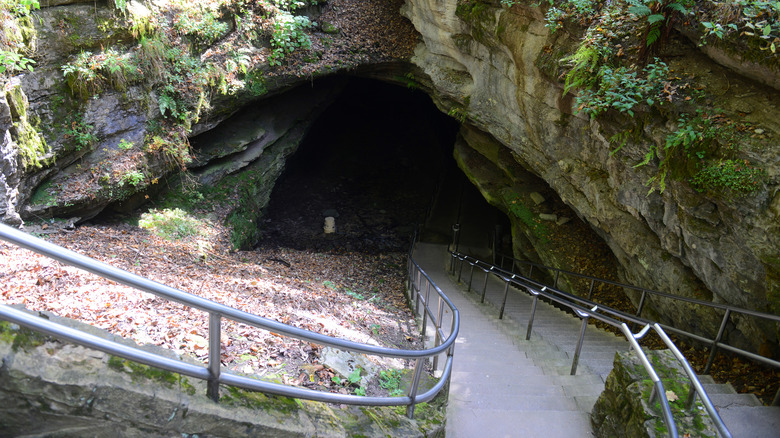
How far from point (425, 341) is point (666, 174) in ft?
13.1

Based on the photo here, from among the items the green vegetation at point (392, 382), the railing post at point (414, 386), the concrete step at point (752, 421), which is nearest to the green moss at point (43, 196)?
the green vegetation at point (392, 382)

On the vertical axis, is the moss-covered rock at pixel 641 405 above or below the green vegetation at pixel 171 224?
above

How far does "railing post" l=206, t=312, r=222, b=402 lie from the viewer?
192cm

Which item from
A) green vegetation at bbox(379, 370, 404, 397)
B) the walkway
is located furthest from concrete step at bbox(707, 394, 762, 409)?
green vegetation at bbox(379, 370, 404, 397)

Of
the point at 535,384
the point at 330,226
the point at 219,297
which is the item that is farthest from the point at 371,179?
the point at 535,384

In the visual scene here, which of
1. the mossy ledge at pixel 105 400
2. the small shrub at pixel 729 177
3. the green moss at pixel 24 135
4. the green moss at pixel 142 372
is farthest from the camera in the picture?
the green moss at pixel 24 135

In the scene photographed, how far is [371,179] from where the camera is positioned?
17062 millimetres

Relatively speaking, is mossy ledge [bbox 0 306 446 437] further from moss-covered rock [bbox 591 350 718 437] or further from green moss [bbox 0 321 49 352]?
moss-covered rock [bbox 591 350 718 437]

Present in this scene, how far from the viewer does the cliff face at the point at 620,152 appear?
4488 millimetres

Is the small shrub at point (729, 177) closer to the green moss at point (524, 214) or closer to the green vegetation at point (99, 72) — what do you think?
the green moss at point (524, 214)

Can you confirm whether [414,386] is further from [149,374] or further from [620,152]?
[620,152]

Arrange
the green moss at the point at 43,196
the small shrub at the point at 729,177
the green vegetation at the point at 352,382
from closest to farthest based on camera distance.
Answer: the green vegetation at the point at 352,382
the small shrub at the point at 729,177
the green moss at the point at 43,196

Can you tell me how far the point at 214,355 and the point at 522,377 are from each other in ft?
12.3

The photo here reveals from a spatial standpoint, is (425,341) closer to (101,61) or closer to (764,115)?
(764,115)
